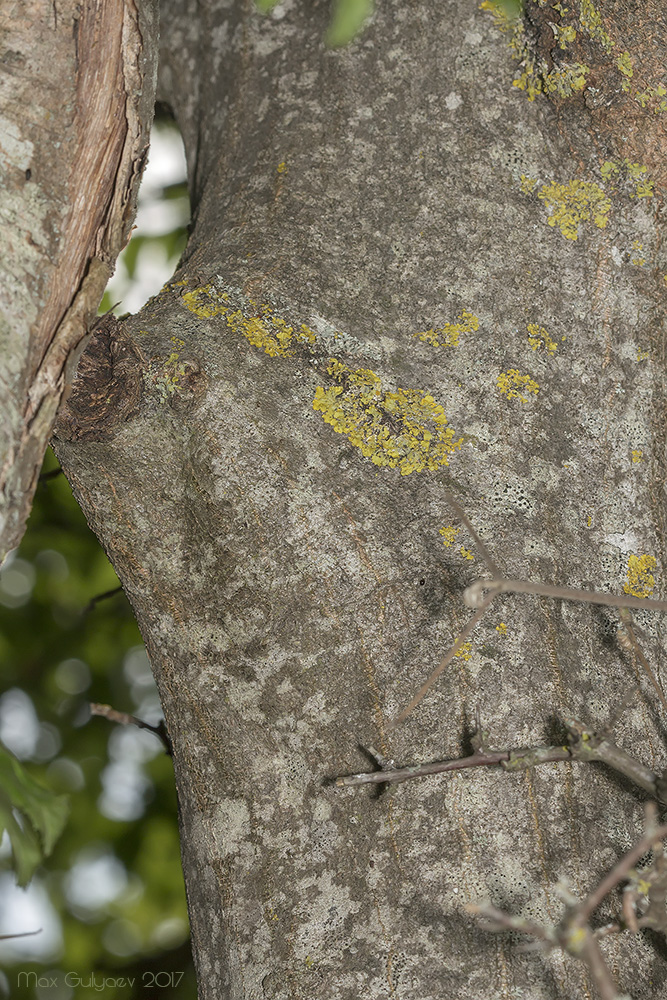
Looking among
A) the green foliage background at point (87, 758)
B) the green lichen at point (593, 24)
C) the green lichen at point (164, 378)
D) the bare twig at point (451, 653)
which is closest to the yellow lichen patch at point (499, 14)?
the green lichen at point (593, 24)

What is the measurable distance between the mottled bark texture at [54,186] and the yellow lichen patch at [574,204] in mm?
744

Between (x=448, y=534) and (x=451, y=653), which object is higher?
(x=448, y=534)

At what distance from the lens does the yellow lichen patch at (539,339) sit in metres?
1.42

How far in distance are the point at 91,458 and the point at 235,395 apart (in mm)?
240

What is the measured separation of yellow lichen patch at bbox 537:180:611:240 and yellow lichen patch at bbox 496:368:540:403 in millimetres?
296

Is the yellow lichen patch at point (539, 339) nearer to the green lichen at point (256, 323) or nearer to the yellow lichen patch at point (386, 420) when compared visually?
the yellow lichen patch at point (386, 420)

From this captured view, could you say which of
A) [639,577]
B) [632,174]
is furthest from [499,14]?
[639,577]

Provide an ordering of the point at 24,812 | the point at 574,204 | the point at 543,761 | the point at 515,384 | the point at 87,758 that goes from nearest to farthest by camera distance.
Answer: the point at 24,812 → the point at 543,761 → the point at 515,384 → the point at 574,204 → the point at 87,758

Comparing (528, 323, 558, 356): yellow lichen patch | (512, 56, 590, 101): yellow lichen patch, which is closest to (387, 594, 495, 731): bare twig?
(528, 323, 558, 356): yellow lichen patch

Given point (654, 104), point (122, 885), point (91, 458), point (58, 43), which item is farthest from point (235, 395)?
point (122, 885)

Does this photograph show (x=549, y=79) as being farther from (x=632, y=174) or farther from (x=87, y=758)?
(x=87, y=758)

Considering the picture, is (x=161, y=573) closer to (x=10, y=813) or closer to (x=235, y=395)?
(x=235, y=395)

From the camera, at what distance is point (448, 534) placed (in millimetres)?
1285

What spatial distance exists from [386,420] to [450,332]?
20 centimetres
